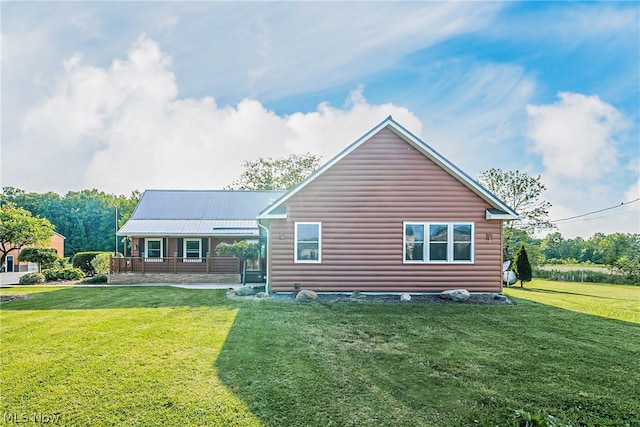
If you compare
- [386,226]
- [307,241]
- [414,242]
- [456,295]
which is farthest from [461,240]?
[307,241]

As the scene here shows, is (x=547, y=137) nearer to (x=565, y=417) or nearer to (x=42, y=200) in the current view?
(x=565, y=417)

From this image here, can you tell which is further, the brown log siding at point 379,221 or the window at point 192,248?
the window at point 192,248

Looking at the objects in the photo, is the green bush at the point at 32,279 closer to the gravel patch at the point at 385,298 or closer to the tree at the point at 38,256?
the tree at the point at 38,256

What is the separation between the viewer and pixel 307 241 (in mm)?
12391

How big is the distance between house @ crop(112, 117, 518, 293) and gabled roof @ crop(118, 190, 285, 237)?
33.8 ft

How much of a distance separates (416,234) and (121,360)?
31.2 feet

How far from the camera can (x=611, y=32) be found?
11.9 meters

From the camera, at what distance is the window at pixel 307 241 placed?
12359 millimetres

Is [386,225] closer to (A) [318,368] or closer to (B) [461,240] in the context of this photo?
(B) [461,240]

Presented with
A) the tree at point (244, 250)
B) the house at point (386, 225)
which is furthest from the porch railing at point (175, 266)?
the house at point (386, 225)

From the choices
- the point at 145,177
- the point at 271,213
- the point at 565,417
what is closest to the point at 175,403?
the point at 565,417

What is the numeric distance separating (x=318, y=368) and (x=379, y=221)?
759 centimetres

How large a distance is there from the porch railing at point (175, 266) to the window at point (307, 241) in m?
8.99

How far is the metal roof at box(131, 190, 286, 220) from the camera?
24.3 meters
